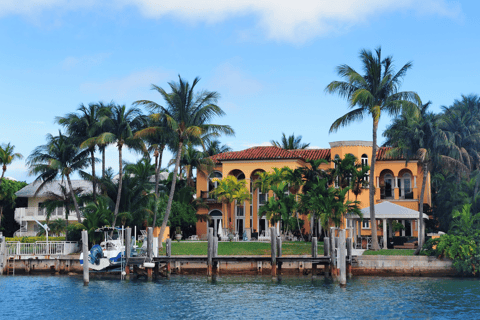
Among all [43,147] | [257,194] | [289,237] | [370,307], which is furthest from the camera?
[257,194]

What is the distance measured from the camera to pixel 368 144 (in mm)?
51719

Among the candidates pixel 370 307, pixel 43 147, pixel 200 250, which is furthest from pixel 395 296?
pixel 43 147

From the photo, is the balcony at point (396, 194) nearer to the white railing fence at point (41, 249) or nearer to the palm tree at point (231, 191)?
the palm tree at point (231, 191)

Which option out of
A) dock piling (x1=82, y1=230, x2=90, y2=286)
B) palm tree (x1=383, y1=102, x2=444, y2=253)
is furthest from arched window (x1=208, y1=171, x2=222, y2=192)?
dock piling (x1=82, y1=230, x2=90, y2=286)

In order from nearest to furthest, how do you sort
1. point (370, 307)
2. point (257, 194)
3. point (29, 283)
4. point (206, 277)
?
point (370, 307), point (29, 283), point (206, 277), point (257, 194)

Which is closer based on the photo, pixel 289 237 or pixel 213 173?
pixel 289 237

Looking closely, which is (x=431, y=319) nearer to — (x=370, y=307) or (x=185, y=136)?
(x=370, y=307)

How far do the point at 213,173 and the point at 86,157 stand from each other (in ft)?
43.8

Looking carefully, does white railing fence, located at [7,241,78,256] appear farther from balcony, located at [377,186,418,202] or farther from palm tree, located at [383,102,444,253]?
balcony, located at [377,186,418,202]

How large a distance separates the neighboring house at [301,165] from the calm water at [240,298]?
18.3 metres

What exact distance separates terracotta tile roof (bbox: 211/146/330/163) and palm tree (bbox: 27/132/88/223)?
14048mm

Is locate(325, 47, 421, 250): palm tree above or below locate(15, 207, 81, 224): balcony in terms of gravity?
above

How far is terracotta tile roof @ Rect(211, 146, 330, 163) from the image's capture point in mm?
52750

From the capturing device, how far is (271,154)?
53.4 meters
